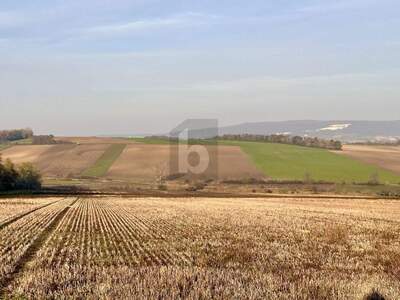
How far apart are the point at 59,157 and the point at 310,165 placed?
66.7 meters

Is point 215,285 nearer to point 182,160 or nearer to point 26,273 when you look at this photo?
point 26,273

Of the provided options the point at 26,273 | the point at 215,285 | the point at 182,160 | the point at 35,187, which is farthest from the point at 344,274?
the point at 182,160

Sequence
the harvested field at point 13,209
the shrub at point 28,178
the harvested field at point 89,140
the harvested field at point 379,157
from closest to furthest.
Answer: the harvested field at point 13,209 < the shrub at point 28,178 < the harvested field at point 379,157 < the harvested field at point 89,140

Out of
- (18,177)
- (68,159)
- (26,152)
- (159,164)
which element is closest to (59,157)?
(68,159)

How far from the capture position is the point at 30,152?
145875 millimetres

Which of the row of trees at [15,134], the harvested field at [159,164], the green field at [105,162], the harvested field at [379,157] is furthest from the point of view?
the row of trees at [15,134]

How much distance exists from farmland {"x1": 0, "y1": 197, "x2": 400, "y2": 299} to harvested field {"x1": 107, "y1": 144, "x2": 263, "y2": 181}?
8178cm

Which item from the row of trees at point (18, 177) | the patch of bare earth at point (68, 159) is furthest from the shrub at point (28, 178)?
the patch of bare earth at point (68, 159)

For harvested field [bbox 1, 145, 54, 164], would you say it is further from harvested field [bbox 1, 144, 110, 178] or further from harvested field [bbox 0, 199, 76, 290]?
harvested field [bbox 0, 199, 76, 290]

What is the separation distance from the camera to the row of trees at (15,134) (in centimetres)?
18640

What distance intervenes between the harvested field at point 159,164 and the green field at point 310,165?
142 inches

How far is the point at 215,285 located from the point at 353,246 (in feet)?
38.7

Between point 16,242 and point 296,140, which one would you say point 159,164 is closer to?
point 296,140

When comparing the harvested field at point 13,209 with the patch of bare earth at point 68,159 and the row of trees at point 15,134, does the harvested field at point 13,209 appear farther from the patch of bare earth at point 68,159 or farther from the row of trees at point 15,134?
the row of trees at point 15,134
